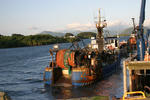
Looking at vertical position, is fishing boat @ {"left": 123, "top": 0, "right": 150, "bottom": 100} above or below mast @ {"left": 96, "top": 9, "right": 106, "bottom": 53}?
below

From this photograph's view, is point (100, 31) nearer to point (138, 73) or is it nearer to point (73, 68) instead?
point (73, 68)

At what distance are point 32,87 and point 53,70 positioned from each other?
433cm

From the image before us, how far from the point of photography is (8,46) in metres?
142

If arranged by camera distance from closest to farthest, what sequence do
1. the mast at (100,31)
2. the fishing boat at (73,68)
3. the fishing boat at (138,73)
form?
the fishing boat at (138,73) < the fishing boat at (73,68) < the mast at (100,31)

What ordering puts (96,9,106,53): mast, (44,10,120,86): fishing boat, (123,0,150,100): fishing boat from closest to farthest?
(123,0,150,100): fishing boat
(44,10,120,86): fishing boat
(96,9,106,53): mast

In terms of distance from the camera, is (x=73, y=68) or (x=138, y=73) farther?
(x=73, y=68)

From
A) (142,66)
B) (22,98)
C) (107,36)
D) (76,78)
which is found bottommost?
(22,98)

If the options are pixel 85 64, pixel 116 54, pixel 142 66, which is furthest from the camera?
pixel 116 54

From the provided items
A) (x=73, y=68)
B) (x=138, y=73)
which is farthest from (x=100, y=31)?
(x=138, y=73)

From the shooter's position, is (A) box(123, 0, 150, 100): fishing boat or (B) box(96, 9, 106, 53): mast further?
(B) box(96, 9, 106, 53): mast

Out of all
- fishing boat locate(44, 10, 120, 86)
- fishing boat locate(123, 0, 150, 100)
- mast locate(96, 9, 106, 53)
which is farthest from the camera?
mast locate(96, 9, 106, 53)

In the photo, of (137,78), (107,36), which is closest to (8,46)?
(107,36)

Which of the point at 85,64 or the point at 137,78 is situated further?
the point at 85,64

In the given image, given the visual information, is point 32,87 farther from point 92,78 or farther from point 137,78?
point 137,78
